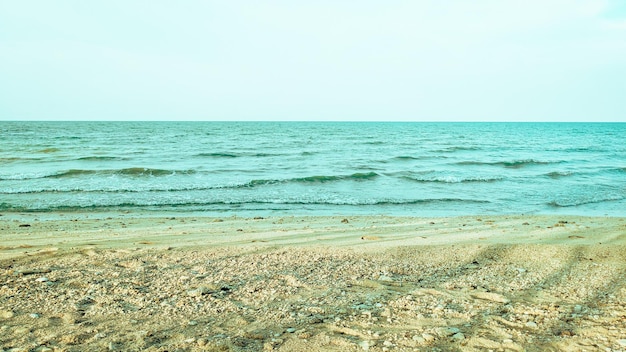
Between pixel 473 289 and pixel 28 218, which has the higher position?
pixel 473 289

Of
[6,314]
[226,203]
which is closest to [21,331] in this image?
[6,314]

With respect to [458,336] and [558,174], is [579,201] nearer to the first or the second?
[558,174]

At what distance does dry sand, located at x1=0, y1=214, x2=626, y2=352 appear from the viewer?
315cm

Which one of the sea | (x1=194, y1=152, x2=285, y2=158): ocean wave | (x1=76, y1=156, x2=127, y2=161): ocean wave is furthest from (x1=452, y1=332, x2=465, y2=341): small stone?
(x1=194, y1=152, x2=285, y2=158): ocean wave

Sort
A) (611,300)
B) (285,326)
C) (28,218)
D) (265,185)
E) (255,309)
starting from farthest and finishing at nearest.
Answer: (265,185), (28,218), (611,300), (255,309), (285,326)

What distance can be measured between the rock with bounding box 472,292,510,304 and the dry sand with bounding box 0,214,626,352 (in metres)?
0.01

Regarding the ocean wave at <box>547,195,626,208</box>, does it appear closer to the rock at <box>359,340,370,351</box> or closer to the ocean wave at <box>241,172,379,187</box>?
the ocean wave at <box>241,172,379,187</box>

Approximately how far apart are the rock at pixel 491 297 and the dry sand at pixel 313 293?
12 mm

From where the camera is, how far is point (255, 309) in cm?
371

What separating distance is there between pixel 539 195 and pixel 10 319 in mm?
15877

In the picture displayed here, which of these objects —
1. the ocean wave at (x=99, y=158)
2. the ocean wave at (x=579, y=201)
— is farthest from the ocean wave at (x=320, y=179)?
the ocean wave at (x=99, y=158)

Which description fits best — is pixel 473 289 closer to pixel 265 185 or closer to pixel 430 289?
pixel 430 289

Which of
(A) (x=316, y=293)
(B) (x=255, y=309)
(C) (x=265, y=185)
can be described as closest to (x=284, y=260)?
(A) (x=316, y=293)

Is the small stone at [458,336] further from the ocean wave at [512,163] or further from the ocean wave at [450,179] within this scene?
the ocean wave at [512,163]
